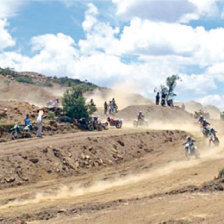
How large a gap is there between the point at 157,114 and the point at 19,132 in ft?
68.7

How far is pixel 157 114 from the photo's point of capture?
155ft

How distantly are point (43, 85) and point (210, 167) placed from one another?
65.0 metres

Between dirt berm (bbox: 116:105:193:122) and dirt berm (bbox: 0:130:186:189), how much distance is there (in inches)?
562

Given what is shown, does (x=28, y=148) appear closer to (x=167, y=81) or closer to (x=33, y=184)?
(x=33, y=184)

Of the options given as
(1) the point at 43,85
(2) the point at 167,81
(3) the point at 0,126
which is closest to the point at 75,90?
(3) the point at 0,126

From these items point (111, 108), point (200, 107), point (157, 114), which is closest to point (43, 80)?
point (200, 107)

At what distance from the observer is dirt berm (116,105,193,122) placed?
154ft

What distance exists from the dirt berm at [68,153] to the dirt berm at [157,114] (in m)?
14.3

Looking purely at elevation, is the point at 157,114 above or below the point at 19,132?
above

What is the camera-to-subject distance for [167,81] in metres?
61.1

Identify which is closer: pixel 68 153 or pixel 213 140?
pixel 68 153

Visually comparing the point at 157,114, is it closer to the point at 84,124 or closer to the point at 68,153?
the point at 84,124

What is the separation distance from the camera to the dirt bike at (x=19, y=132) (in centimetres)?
2875

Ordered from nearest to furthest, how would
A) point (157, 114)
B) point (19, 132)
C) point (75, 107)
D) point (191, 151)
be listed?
point (191, 151) < point (19, 132) < point (75, 107) < point (157, 114)
